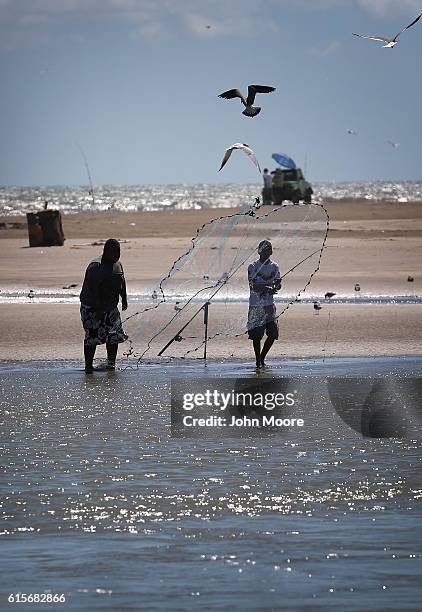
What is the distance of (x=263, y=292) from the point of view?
49.8 feet

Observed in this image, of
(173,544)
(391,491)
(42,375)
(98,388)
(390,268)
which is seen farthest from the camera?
(390,268)

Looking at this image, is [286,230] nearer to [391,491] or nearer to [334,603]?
[391,491]

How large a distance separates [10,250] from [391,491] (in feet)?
83.3

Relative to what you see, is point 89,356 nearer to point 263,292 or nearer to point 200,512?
point 263,292

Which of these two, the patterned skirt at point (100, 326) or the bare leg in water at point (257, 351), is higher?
the patterned skirt at point (100, 326)

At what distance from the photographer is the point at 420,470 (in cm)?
1060

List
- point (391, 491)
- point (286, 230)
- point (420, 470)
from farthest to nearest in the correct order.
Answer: point (286, 230) < point (420, 470) < point (391, 491)

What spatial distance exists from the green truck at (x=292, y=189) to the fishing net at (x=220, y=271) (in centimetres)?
3675

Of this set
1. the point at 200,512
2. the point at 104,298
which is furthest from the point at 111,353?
the point at 200,512

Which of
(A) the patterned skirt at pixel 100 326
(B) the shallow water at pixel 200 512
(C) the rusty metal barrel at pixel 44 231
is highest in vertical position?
(C) the rusty metal barrel at pixel 44 231

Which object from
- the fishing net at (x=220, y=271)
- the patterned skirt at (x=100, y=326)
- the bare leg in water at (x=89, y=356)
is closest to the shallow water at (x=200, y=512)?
the patterned skirt at (x=100, y=326)

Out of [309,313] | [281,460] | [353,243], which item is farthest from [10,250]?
[281,460]

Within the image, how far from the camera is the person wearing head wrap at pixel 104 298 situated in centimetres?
1483

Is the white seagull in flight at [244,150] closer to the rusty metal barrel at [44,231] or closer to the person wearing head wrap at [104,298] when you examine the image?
the person wearing head wrap at [104,298]
